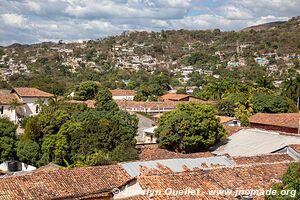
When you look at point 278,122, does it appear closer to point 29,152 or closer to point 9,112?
point 29,152

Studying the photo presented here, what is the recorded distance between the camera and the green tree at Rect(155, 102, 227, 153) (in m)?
25.9

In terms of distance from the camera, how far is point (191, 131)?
84.8ft

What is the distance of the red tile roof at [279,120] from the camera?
32906mm

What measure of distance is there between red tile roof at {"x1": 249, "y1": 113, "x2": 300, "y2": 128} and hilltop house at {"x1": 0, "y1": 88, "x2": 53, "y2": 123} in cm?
2268

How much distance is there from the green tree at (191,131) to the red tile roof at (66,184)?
973 centimetres

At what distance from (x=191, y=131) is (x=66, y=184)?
475 inches

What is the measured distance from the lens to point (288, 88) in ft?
167

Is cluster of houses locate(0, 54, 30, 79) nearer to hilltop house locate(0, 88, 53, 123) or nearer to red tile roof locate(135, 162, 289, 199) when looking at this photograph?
hilltop house locate(0, 88, 53, 123)

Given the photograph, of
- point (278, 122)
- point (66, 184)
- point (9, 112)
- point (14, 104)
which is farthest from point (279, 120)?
point (9, 112)

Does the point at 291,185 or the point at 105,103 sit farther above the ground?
the point at 291,185

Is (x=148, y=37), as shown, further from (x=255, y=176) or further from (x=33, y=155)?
(x=255, y=176)

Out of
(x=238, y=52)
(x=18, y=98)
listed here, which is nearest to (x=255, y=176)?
(x=18, y=98)

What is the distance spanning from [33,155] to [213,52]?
93918 millimetres

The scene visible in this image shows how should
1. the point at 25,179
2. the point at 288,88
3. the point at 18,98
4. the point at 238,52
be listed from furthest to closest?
the point at 238,52 < the point at 288,88 < the point at 18,98 < the point at 25,179
